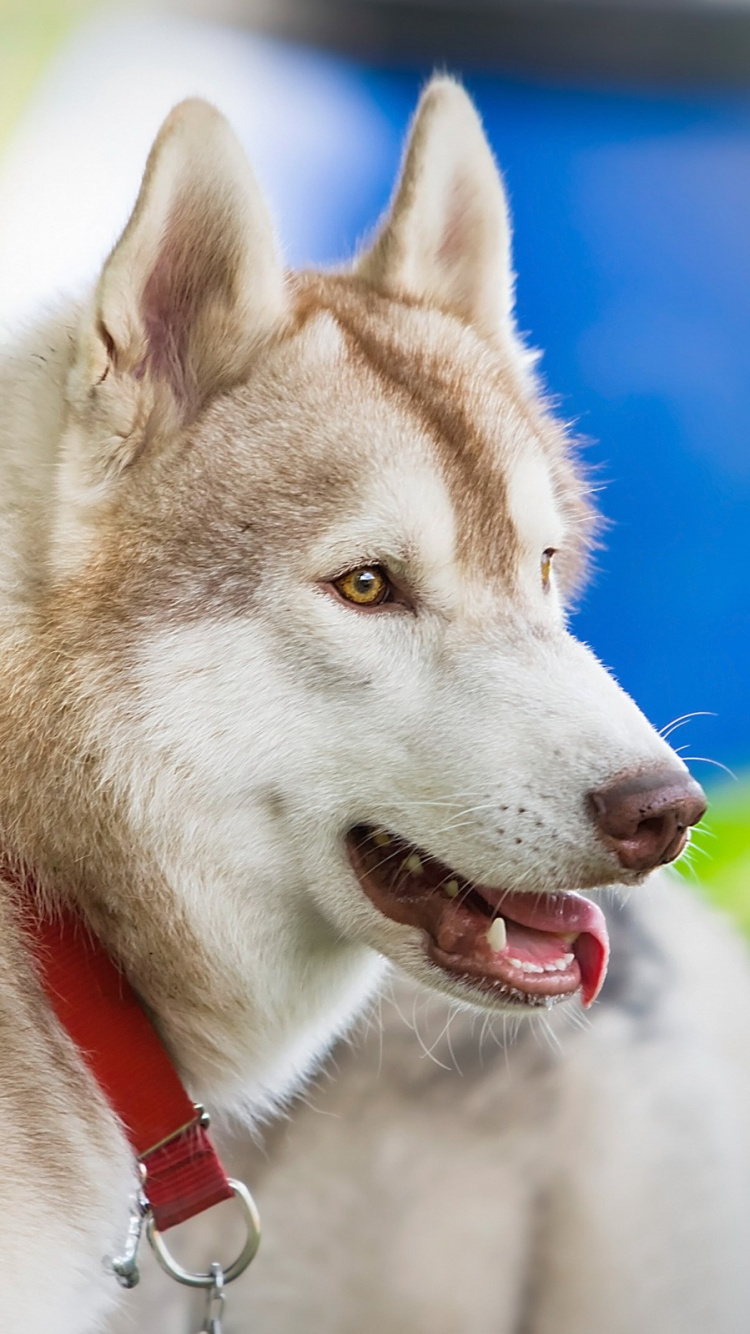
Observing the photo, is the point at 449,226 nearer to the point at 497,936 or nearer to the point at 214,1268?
the point at 497,936

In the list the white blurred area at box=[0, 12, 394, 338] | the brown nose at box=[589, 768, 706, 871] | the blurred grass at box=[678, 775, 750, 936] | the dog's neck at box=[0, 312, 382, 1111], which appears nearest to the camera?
the brown nose at box=[589, 768, 706, 871]

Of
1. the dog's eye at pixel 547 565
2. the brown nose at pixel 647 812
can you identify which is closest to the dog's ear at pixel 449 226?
the dog's eye at pixel 547 565

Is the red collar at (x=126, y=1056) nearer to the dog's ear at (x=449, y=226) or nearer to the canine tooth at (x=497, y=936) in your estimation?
the canine tooth at (x=497, y=936)

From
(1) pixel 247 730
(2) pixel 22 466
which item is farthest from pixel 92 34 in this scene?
(1) pixel 247 730

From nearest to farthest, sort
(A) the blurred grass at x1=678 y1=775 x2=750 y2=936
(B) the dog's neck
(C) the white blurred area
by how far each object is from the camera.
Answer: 1. (B) the dog's neck
2. (C) the white blurred area
3. (A) the blurred grass at x1=678 y1=775 x2=750 y2=936

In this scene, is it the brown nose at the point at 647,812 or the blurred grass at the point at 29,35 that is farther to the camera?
the blurred grass at the point at 29,35

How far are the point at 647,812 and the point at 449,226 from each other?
81 centimetres

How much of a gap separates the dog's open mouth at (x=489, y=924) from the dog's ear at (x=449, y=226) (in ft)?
2.23

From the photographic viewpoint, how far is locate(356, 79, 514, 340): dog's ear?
1.23 meters

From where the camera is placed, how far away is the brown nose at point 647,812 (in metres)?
0.91

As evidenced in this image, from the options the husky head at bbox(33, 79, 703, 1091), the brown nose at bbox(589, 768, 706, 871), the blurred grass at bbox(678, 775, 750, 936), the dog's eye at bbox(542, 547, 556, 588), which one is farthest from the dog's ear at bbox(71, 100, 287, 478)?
the blurred grass at bbox(678, 775, 750, 936)

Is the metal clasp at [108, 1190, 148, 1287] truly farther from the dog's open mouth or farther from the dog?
the dog's open mouth

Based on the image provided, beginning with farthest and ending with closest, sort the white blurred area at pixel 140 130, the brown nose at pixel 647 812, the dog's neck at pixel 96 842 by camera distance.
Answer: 1. the white blurred area at pixel 140 130
2. the dog's neck at pixel 96 842
3. the brown nose at pixel 647 812

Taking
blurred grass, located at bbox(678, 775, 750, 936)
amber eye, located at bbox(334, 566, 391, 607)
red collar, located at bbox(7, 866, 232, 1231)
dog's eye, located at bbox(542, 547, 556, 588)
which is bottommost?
red collar, located at bbox(7, 866, 232, 1231)
